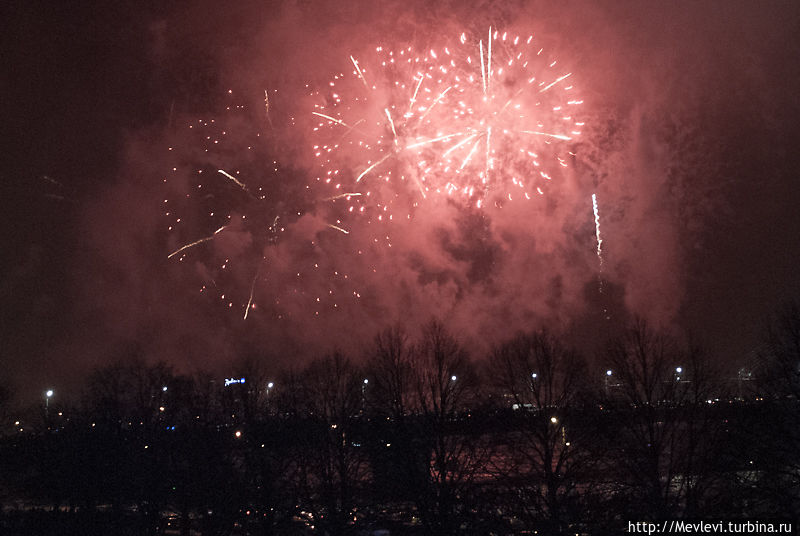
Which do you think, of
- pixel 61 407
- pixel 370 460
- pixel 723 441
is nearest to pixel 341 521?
pixel 370 460

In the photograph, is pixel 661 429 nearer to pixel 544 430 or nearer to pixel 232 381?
pixel 544 430

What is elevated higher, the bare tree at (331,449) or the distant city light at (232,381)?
the distant city light at (232,381)

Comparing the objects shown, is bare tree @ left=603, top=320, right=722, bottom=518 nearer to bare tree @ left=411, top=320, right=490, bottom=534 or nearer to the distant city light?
bare tree @ left=411, top=320, right=490, bottom=534

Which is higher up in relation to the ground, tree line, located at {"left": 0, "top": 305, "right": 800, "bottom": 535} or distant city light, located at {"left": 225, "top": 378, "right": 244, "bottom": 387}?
distant city light, located at {"left": 225, "top": 378, "right": 244, "bottom": 387}

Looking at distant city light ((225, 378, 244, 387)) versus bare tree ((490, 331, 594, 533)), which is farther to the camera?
distant city light ((225, 378, 244, 387))

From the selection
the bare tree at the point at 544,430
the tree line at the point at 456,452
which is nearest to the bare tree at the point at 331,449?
the tree line at the point at 456,452

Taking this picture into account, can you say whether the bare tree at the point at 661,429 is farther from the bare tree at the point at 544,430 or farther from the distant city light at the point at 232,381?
the distant city light at the point at 232,381

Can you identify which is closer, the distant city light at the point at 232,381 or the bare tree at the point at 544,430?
the bare tree at the point at 544,430

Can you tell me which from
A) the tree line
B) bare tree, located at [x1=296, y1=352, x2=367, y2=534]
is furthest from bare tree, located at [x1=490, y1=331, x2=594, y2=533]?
bare tree, located at [x1=296, y1=352, x2=367, y2=534]
